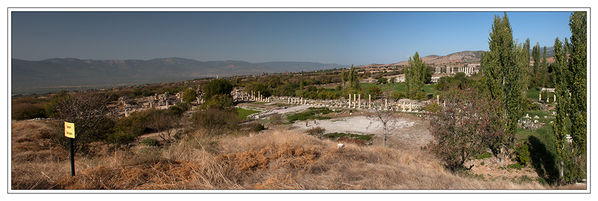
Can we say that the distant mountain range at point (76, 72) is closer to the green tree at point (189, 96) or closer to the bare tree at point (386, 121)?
the green tree at point (189, 96)

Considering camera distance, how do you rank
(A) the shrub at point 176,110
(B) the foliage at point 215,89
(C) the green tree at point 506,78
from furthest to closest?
(B) the foliage at point 215,89 → (A) the shrub at point 176,110 → (C) the green tree at point 506,78

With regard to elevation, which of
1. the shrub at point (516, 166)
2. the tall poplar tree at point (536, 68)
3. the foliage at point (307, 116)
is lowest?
the shrub at point (516, 166)

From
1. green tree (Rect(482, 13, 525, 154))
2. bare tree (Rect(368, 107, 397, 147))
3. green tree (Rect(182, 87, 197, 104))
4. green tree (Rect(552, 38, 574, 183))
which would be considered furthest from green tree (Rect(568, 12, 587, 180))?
A: green tree (Rect(182, 87, 197, 104))

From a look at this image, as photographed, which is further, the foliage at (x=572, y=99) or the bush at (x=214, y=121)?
the bush at (x=214, y=121)

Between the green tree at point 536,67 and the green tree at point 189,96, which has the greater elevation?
the green tree at point 536,67

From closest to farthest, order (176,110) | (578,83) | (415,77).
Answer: (578,83) → (176,110) → (415,77)

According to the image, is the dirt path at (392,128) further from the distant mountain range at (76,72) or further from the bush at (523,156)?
the distant mountain range at (76,72)

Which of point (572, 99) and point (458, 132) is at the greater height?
point (572, 99)

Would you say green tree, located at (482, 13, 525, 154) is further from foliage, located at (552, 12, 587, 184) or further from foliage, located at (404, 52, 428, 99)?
foliage, located at (404, 52, 428, 99)

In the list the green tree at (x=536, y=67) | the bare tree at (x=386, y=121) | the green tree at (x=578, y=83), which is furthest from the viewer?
A: the green tree at (x=536, y=67)

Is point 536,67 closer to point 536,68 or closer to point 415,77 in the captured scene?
point 536,68

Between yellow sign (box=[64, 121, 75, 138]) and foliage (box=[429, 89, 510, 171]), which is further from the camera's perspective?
foliage (box=[429, 89, 510, 171])

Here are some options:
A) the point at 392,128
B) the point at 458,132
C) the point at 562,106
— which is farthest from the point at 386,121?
the point at 562,106

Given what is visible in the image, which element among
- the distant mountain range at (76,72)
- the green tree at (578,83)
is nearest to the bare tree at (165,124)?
the distant mountain range at (76,72)
